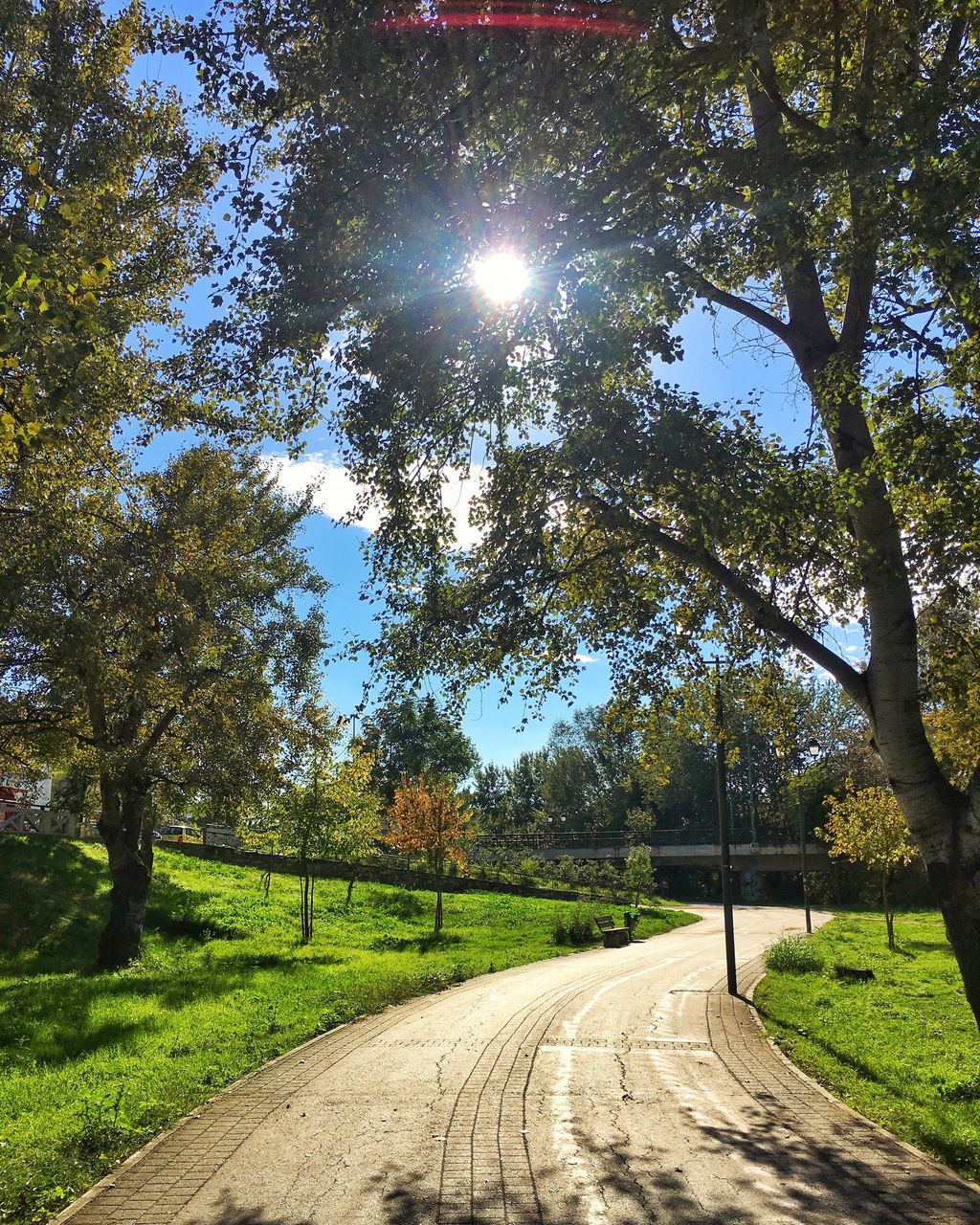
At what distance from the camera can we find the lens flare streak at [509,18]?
622cm

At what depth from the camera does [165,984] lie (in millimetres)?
14273

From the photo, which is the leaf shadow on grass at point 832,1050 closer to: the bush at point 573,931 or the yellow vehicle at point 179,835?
the bush at point 573,931

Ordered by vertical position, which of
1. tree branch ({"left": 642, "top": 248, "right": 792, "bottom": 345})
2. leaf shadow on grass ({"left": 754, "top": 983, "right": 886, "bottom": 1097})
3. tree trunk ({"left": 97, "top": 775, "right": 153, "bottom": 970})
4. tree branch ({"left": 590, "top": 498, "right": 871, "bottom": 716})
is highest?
tree branch ({"left": 642, "top": 248, "right": 792, "bottom": 345})

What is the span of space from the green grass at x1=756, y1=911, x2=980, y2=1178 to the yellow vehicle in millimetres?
29406

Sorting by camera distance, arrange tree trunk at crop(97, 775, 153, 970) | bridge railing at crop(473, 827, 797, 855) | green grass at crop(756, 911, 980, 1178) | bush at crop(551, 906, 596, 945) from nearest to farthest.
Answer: green grass at crop(756, 911, 980, 1178), tree trunk at crop(97, 775, 153, 970), bush at crop(551, 906, 596, 945), bridge railing at crop(473, 827, 797, 855)

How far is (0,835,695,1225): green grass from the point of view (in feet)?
22.7

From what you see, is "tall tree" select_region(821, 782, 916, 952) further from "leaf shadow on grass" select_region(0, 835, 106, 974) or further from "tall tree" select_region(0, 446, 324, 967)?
"leaf shadow on grass" select_region(0, 835, 106, 974)

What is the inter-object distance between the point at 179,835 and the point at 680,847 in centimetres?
3925

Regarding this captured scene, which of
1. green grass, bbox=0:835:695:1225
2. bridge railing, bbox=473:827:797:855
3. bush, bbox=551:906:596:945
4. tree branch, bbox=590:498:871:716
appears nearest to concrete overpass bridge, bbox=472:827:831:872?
bridge railing, bbox=473:827:797:855

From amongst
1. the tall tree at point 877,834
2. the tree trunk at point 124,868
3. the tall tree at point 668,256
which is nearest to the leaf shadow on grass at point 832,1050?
the tall tree at point 668,256

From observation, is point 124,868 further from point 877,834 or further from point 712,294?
point 877,834

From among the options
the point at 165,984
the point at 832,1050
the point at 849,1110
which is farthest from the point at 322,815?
the point at 849,1110

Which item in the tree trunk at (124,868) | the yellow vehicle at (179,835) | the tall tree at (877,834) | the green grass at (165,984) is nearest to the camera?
the green grass at (165,984)

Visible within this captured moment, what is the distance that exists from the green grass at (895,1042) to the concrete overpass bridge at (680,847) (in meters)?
36.6
